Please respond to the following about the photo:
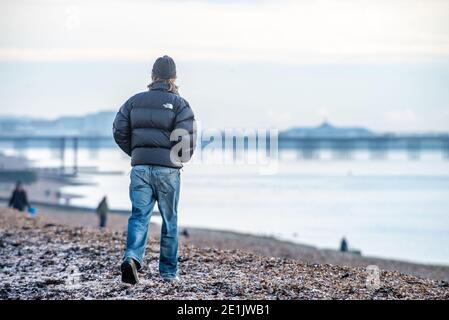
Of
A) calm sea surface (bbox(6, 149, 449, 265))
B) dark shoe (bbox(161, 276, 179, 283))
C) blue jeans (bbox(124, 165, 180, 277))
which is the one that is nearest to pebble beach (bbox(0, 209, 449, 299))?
dark shoe (bbox(161, 276, 179, 283))

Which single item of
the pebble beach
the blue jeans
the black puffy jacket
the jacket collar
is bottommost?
the pebble beach

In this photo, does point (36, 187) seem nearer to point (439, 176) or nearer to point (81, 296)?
point (81, 296)

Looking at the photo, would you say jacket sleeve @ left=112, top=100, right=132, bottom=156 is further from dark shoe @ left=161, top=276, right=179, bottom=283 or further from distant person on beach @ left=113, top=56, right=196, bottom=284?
dark shoe @ left=161, top=276, right=179, bottom=283

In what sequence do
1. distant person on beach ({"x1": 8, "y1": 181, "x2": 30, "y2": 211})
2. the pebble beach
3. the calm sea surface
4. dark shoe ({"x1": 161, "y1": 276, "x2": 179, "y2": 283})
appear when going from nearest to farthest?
the pebble beach → dark shoe ({"x1": 161, "y1": 276, "x2": 179, "y2": 283}) → distant person on beach ({"x1": 8, "y1": 181, "x2": 30, "y2": 211}) → the calm sea surface

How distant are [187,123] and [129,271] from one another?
4.20 feet

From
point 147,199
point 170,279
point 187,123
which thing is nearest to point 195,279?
point 170,279

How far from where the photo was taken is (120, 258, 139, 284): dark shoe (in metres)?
8.02

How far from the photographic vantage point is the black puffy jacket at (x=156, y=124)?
26.1ft

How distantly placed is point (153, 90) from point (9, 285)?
2187mm

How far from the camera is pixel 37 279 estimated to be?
29.4 ft

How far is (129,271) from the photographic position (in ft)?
26.4

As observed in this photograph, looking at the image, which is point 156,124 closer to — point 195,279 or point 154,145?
point 154,145
